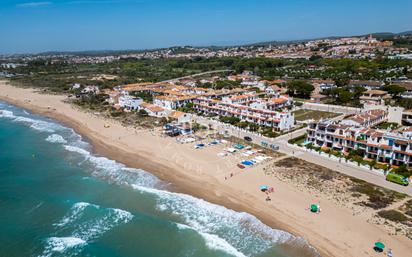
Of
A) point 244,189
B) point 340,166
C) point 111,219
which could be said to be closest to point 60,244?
point 111,219

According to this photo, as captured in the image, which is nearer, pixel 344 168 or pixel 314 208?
pixel 314 208

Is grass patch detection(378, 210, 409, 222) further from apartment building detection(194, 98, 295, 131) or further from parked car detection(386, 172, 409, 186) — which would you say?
apartment building detection(194, 98, 295, 131)

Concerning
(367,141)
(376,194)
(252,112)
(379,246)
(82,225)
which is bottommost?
(82,225)

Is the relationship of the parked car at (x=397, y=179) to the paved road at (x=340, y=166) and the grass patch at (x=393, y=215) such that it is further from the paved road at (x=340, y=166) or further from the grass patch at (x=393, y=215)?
the grass patch at (x=393, y=215)

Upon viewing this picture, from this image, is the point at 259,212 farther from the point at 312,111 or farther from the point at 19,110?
the point at 19,110

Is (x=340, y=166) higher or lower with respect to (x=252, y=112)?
lower

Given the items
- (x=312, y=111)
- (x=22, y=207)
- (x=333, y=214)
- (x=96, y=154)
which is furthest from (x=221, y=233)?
(x=312, y=111)

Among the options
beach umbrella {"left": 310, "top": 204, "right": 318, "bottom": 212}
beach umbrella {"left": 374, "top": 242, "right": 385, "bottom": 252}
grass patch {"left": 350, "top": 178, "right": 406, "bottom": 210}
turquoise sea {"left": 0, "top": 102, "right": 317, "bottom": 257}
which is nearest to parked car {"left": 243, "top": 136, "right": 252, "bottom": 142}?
turquoise sea {"left": 0, "top": 102, "right": 317, "bottom": 257}

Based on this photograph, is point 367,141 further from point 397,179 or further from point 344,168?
point 397,179
